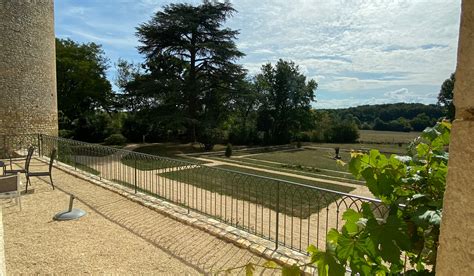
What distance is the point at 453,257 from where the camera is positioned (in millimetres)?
684

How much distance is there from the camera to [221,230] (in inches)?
186

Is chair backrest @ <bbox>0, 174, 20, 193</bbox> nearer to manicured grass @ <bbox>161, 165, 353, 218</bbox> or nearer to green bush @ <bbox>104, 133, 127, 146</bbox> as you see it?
manicured grass @ <bbox>161, 165, 353, 218</bbox>

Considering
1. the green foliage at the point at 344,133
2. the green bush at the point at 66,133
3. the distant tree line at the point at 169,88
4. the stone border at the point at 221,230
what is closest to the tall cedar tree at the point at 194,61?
the distant tree line at the point at 169,88

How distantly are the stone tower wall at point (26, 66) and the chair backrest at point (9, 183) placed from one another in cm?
1010

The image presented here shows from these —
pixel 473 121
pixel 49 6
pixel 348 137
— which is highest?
pixel 49 6

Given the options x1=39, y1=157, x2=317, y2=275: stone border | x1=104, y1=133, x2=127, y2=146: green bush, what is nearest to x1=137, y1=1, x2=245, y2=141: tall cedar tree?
x1=104, y1=133, x2=127, y2=146: green bush

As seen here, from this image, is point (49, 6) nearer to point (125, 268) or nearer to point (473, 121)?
point (125, 268)

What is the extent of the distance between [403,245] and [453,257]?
0.39 m

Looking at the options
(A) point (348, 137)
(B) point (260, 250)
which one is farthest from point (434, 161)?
(A) point (348, 137)

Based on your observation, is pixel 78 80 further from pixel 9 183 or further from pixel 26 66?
pixel 9 183

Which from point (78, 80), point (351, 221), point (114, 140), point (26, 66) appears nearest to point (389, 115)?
point (114, 140)

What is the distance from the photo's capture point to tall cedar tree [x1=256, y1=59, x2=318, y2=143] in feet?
105

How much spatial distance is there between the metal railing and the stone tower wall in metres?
1.32

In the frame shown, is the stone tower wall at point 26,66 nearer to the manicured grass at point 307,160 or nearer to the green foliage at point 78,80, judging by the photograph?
the green foliage at point 78,80
